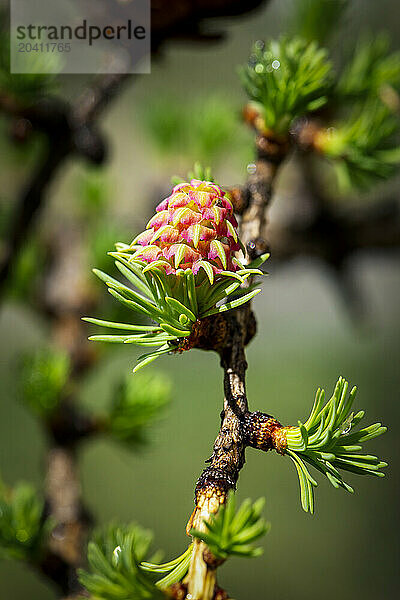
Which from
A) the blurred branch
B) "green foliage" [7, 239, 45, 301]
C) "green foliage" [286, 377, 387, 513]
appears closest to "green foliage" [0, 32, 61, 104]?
the blurred branch

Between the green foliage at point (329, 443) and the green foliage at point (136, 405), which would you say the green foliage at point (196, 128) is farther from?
the green foliage at point (329, 443)

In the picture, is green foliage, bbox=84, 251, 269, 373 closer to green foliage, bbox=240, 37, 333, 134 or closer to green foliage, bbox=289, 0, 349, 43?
green foliage, bbox=240, 37, 333, 134

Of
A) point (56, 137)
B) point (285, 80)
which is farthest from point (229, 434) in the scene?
point (56, 137)

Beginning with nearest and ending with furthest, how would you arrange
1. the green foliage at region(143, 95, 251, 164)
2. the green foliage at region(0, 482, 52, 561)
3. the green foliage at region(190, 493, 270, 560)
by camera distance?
the green foliage at region(190, 493, 270, 560) → the green foliage at region(0, 482, 52, 561) → the green foliage at region(143, 95, 251, 164)

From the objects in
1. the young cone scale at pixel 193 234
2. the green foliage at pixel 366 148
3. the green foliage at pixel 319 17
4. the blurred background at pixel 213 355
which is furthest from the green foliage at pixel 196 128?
the young cone scale at pixel 193 234

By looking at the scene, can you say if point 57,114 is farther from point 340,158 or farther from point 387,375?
point 387,375

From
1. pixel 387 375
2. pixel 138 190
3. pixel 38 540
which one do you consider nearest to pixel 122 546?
pixel 38 540
